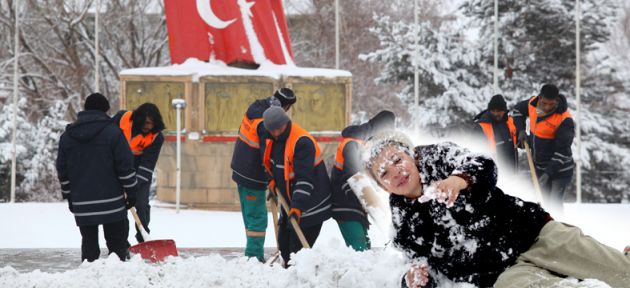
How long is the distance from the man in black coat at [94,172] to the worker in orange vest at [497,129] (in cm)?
369

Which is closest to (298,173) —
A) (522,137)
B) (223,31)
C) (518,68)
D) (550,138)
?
(522,137)

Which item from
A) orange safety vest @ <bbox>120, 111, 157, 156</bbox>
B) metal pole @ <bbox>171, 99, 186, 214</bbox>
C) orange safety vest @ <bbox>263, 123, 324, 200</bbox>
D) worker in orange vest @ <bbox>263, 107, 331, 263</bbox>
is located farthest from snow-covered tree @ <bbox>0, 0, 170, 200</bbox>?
orange safety vest @ <bbox>263, 123, 324, 200</bbox>

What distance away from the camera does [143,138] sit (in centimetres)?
908

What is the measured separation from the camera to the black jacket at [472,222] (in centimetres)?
408

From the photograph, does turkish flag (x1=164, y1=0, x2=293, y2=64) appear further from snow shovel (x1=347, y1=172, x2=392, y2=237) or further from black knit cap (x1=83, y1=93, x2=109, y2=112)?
snow shovel (x1=347, y1=172, x2=392, y2=237)

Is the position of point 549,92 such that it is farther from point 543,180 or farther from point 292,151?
point 292,151

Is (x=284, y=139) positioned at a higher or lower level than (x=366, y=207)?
higher

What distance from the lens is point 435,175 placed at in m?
4.17

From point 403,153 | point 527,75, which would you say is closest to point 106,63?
Answer: point 527,75

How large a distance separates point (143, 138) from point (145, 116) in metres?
0.29

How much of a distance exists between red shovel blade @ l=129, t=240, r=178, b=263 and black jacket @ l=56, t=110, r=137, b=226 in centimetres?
70

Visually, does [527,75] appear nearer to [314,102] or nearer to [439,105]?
[439,105]

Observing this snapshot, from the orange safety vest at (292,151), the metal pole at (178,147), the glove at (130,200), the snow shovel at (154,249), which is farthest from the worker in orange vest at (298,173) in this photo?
the metal pole at (178,147)

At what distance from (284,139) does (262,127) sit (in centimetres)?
50
